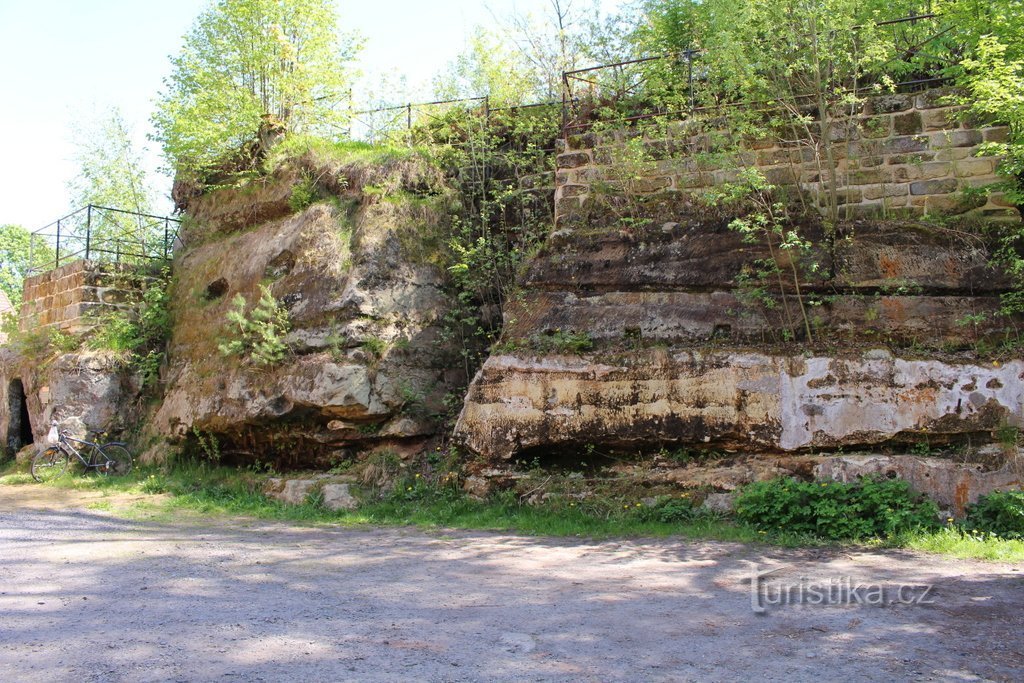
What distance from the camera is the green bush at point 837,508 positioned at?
6891mm

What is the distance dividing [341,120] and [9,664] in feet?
37.6

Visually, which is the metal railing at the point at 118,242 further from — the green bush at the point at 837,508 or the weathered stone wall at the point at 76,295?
the green bush at the point at 837,508

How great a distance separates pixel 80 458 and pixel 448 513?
6.94 metres

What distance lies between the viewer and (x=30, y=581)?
5723 millimetres

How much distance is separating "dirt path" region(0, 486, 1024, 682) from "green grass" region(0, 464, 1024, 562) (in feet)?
1.13

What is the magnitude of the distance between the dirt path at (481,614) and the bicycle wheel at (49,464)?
5.43 meters

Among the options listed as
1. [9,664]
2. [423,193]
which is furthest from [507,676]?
[423,193]

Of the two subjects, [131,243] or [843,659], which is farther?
[131,243]

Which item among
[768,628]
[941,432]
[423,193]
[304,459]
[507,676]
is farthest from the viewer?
[423,193]

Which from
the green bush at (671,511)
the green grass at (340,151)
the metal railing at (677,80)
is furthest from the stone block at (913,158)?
the green grass at (340,151)

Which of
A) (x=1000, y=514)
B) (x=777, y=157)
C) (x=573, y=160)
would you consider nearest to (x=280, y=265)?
(x=573, y=160)

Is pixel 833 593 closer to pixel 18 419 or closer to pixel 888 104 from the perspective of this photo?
pixel 888 104

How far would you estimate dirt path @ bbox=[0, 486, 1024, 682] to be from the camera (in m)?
3.96

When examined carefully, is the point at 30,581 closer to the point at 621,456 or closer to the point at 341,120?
the point at 621,456
